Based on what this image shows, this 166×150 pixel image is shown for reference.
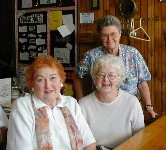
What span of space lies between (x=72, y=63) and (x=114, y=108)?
5.32 ft

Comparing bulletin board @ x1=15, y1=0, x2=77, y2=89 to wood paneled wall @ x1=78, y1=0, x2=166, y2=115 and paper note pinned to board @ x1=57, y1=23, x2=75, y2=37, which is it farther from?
wood paneled wall @ x1=78, y1=0, x2=166, y2=115

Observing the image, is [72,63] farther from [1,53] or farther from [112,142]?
[112,142]

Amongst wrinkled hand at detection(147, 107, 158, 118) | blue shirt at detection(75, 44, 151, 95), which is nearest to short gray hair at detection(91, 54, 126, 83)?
wrinkled hand at detection(147, 107, 158, 118)

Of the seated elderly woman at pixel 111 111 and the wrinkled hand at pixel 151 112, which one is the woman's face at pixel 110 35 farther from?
the wrinkled hand at pixel 151 112

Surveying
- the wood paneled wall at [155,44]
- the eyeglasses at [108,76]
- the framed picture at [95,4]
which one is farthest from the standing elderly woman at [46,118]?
the framed picture at [95,4]

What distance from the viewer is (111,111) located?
2318 millimetres

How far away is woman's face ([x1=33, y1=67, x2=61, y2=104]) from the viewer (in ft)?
6.65

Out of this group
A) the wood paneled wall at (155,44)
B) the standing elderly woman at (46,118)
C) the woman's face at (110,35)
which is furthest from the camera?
the wood paneled wall at (155,44)

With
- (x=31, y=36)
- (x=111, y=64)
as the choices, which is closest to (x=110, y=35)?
(x=111, y=64)

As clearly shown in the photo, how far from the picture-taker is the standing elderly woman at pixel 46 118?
190 centimetres

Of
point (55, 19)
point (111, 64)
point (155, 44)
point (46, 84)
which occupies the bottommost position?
point (46, 84)

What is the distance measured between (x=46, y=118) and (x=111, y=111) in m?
0.53

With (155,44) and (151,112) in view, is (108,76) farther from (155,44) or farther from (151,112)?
(155,44)

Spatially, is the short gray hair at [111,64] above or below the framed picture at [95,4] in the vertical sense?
below
